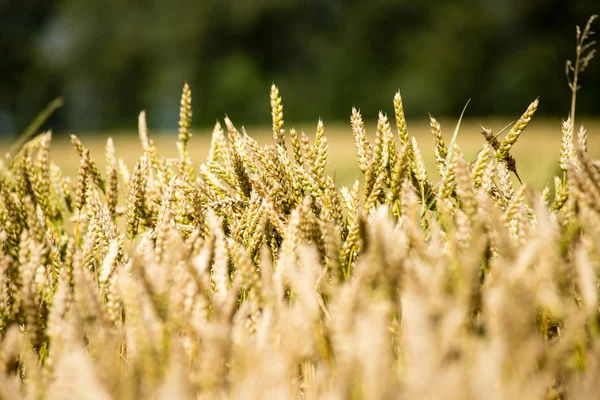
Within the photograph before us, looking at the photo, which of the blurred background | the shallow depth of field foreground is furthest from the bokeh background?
the shallow depth of field foreground

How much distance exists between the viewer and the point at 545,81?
63.1 ft

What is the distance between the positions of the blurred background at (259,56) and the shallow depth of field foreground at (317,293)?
2015 centimetres

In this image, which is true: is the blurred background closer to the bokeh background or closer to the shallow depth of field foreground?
the bokeh background

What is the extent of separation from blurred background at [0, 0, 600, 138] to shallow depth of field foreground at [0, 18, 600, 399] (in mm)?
20148

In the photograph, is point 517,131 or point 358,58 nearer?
point 517,131

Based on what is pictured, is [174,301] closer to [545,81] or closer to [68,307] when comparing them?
[68,307]

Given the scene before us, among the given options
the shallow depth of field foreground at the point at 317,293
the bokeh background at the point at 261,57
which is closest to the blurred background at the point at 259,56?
the bokeh background at the point at 261,57

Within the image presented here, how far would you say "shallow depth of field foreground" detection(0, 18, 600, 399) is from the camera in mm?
484

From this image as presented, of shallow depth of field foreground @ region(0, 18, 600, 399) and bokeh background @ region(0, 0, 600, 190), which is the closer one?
shallow depth of field foreground @ region(0, 18, 600, 399)

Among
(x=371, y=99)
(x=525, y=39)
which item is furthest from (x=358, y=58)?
(x=525, y=39)

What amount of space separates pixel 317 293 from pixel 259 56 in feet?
82.3

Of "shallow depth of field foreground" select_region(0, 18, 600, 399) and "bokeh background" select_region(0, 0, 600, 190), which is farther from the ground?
"bokeh background" select_region(0, 0, 600, 190)

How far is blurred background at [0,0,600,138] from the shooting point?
826 inches

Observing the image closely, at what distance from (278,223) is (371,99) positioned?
74.0ft
